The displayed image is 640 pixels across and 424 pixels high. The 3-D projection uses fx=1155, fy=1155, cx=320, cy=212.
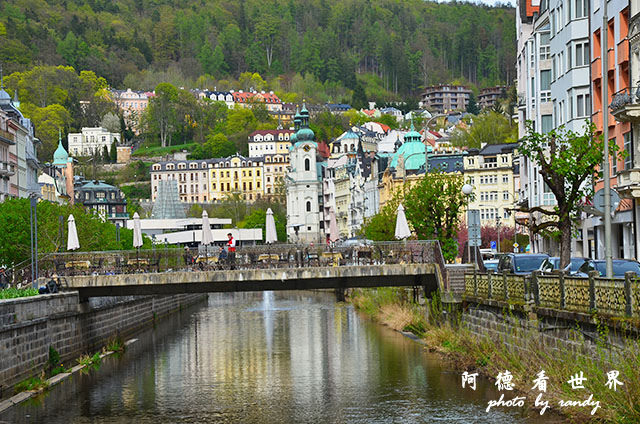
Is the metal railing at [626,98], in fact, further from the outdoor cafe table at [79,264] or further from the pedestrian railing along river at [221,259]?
the outdoor cafe table at [79,264]

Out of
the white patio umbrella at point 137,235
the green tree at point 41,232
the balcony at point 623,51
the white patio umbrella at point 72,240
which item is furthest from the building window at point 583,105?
the green tree at point 41,232

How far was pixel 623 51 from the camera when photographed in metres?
42.4

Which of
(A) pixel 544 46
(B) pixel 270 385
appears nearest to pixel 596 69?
(A) pixel 544 46

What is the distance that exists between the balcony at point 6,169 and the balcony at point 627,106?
2298 inches

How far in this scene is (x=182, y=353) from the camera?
161 feet

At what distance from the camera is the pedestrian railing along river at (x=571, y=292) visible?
854 inches

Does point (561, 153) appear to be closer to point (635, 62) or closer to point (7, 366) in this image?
point (635, 62)

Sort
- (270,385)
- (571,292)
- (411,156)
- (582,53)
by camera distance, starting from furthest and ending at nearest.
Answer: (411,156) → (582,53) → (270,385) → (571,292)

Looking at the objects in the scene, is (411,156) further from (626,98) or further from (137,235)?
(626,98)

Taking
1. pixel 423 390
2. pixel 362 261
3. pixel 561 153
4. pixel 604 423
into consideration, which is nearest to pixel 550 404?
pixel 604 423

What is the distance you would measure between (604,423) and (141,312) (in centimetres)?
4520

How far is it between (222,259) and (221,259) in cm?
5

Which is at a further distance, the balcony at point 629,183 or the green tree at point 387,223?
the green tree at point 387,223

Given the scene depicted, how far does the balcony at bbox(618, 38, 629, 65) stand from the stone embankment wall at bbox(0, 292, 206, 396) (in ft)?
73.9
